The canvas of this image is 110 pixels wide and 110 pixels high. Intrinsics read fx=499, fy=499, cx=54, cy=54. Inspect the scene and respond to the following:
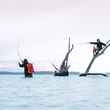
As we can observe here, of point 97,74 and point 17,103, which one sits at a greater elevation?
point 17,103

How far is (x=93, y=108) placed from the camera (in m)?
35.4

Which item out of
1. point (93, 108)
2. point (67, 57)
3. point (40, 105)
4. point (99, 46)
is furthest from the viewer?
point (67, 57)

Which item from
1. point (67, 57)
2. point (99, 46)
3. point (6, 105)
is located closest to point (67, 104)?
point (6, 105)

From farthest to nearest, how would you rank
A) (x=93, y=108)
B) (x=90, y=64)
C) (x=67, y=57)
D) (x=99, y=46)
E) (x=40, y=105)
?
(x=67, y=57)
(x=90, y=64)
(x=99, y=46)
(x=40, y=105)
(x=93, y=108)

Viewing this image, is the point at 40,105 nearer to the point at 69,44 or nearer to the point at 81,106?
the point at 81,106

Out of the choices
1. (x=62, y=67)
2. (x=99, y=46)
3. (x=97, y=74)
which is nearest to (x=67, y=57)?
(x=62, y=67)

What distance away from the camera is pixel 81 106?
3684 cm

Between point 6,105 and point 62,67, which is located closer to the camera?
point 6,105

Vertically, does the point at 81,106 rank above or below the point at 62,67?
above

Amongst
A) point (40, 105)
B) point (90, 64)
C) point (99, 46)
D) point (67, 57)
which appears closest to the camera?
point (40, 105)

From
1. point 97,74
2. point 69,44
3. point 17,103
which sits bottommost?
point 97,74

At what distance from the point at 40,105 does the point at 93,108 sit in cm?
449

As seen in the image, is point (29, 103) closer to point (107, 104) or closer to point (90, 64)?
point (107, 104)

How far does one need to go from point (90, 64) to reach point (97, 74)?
25.2 metres
